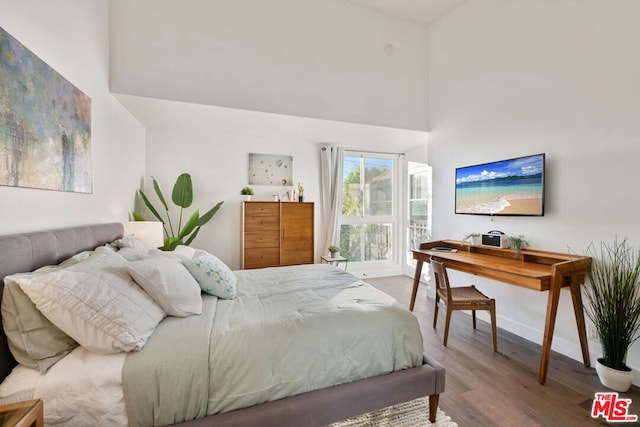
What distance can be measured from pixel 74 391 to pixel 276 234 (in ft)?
9.57

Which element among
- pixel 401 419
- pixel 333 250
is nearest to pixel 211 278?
pixel 401 419

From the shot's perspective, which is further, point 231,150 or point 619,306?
point 231,150

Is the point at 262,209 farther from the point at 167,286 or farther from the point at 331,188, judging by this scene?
the point at 167,286

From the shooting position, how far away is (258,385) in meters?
1.25

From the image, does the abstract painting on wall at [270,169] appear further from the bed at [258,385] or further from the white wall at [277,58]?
the bed at [258,385]

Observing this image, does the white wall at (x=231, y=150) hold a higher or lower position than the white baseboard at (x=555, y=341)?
higher

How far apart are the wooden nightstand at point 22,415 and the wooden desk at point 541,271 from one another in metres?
2.80

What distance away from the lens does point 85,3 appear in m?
2.04

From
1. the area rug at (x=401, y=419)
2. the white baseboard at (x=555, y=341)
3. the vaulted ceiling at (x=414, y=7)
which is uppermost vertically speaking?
the vaulted ceiling at (x=414, y=7)

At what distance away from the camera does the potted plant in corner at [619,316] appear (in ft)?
6.07

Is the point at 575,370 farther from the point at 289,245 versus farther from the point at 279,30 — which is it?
the point at 279,30

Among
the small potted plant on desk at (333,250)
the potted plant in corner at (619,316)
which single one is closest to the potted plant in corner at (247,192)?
the small potted plant on desk at (333,250)

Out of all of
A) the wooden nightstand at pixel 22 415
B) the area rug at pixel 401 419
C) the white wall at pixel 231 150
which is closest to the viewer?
the wooden nightstand at pixel 22 415

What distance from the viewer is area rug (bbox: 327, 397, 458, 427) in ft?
5.17
